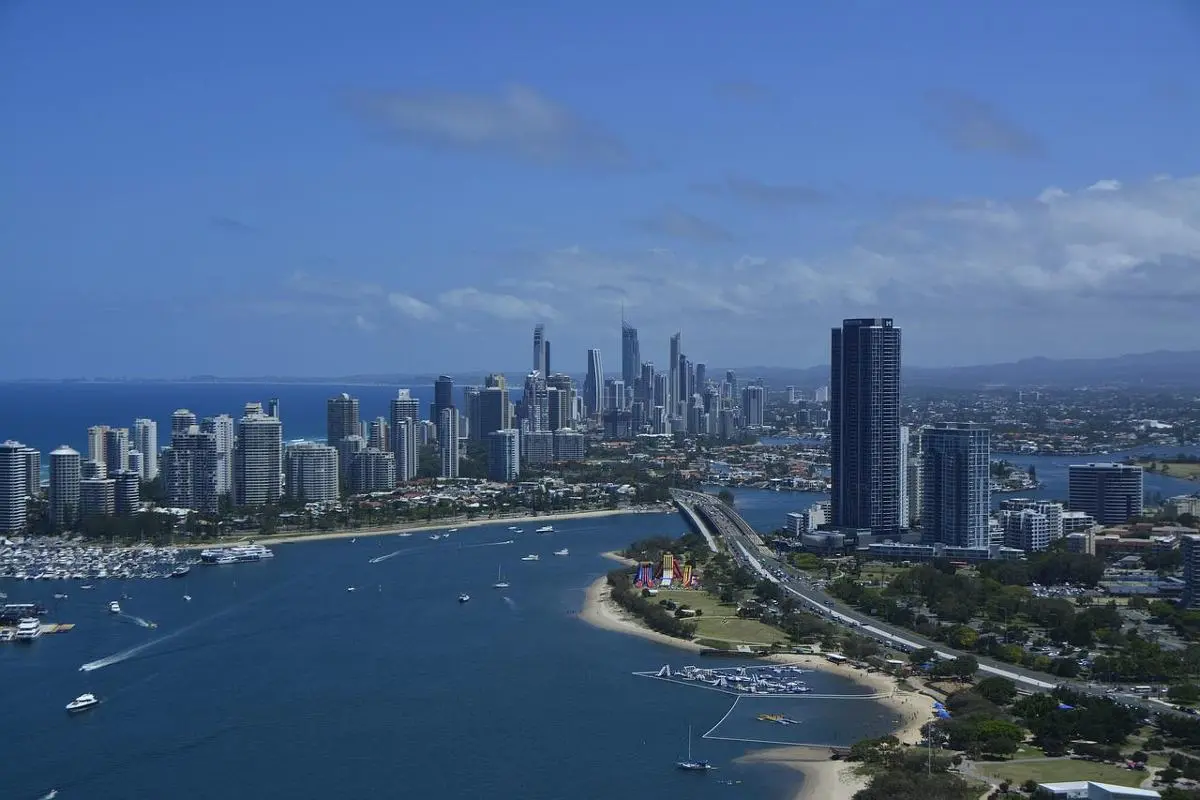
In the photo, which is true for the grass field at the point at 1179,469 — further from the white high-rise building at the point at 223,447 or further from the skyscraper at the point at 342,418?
the white high-rise building at the point at 223,447

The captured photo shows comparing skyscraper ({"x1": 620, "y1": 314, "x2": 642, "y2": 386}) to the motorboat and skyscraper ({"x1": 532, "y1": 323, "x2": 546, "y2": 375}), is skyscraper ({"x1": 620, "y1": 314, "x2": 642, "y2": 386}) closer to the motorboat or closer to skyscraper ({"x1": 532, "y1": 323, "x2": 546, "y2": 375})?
skyscraper ({"x1": 532, "y1": 323, "x2": 546, "y2": 375})

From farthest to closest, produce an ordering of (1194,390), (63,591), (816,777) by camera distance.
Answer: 1. (1194,390)
2. (63,591)
3. (816,777)

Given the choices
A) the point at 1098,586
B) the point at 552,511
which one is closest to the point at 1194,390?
the point at 552,511

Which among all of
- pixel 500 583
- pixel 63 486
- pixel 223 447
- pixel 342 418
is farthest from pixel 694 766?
pixel 342 418

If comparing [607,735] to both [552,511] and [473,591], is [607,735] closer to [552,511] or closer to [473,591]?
[473,591]

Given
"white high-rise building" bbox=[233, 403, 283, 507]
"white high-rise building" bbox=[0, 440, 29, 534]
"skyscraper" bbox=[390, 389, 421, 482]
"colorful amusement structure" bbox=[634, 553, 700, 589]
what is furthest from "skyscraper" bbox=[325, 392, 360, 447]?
"colorful amusement structure" bbox=[634, 553, 700, 589]

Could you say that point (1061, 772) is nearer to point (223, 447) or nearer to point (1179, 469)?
point (223, 447)
